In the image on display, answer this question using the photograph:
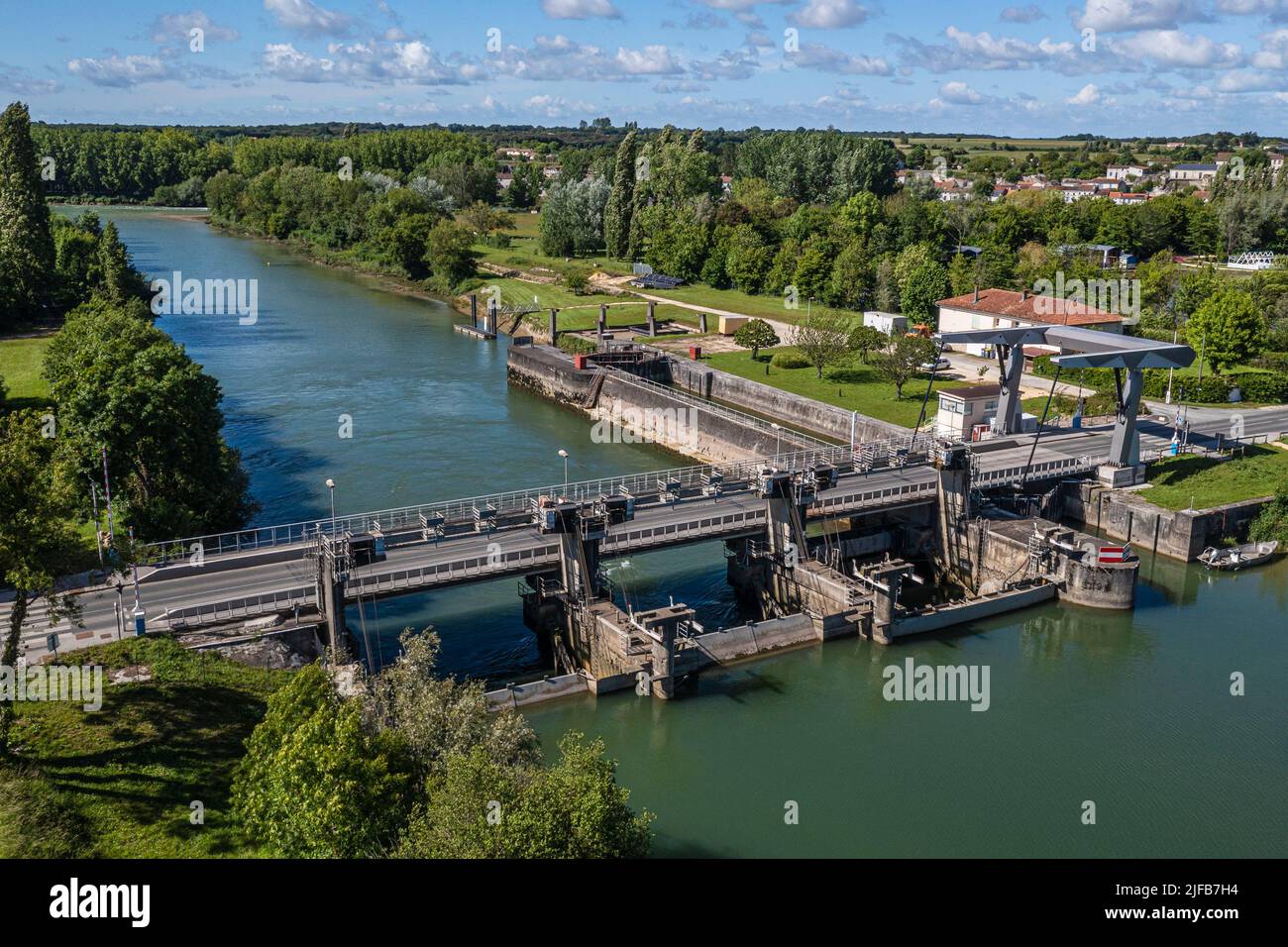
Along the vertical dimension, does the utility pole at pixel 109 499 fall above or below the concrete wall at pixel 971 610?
above

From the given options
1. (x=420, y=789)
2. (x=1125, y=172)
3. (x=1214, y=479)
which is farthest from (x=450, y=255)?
(x=1125, y=172)

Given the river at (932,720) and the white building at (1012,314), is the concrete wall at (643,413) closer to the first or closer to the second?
the river at (932,720)

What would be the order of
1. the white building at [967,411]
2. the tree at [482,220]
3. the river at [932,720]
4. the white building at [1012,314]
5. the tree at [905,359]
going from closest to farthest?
the river at [932,720] < the white building at [967,411] < the tree at [905,359] < the white building at [1012,314] < the tree at [482,220]

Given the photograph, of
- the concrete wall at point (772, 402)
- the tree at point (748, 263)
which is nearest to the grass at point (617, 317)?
the tree at point (748, 263)

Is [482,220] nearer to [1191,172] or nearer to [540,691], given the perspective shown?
[540,691]

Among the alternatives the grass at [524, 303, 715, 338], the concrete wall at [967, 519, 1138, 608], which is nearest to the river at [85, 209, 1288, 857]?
the concrete wall at [967, 519, 1138, 608]
